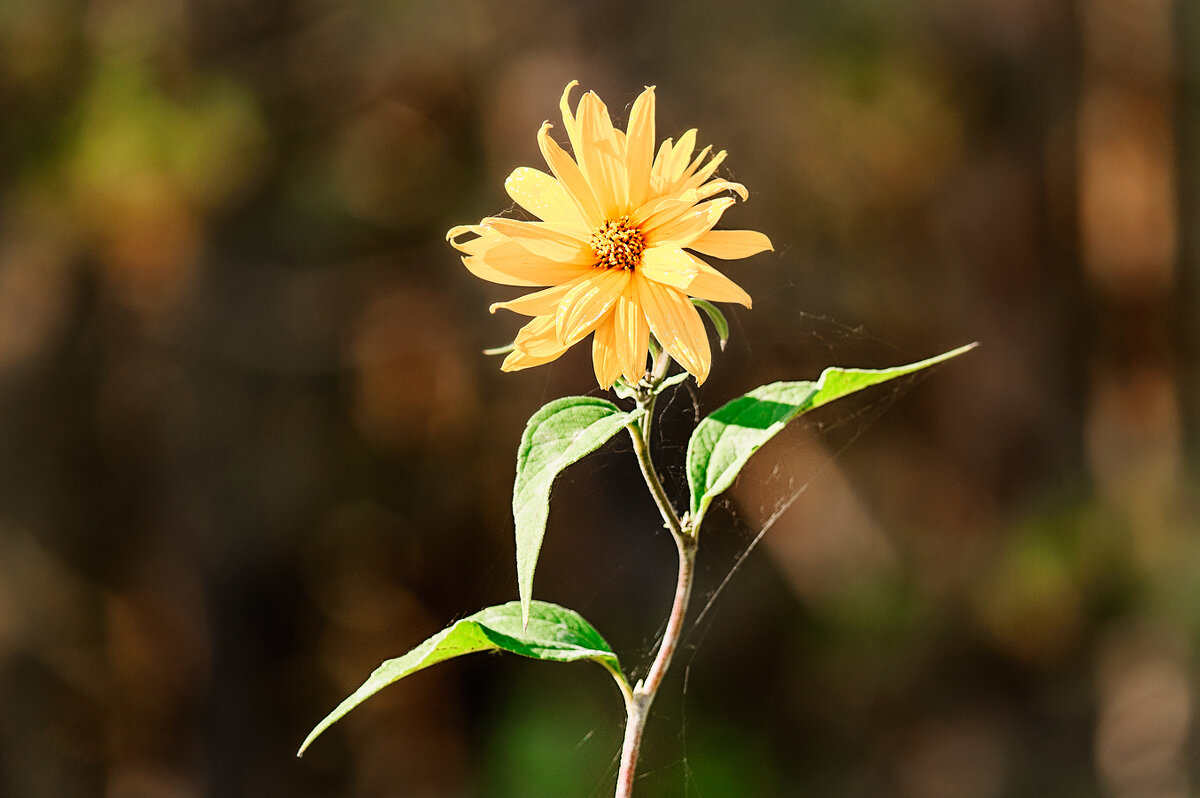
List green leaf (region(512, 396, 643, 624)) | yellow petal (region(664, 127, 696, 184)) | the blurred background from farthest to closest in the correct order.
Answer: the blurred background
yellow petal (region(664, 127, 696, 184))
green leaf (region(512, 396, 643, 624))

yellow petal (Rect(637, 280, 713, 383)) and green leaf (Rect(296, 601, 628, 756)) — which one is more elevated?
yellow petal (Rect(637, 280, 713, 383))

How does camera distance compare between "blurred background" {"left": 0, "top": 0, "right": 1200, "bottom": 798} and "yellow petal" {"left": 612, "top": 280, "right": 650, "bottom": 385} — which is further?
"blurred background" {"left": 0, "top": 0, "right": 1200, "bottom": 798}

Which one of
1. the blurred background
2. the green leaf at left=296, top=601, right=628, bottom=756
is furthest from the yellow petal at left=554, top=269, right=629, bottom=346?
the blurred background

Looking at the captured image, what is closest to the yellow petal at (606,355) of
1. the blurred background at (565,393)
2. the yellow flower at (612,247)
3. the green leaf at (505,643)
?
the yellow flower at (612,247)

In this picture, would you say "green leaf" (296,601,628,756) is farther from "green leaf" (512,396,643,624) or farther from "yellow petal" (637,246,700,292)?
"yellow petal" (637,246,700,292)

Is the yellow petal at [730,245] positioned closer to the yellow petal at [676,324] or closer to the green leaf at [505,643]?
the yellow petal at [676,324]

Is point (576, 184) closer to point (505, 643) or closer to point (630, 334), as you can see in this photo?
point (630, 334)

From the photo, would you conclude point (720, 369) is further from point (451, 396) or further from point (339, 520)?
point (339, 520)

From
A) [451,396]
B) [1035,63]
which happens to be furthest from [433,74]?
[1035,63]
